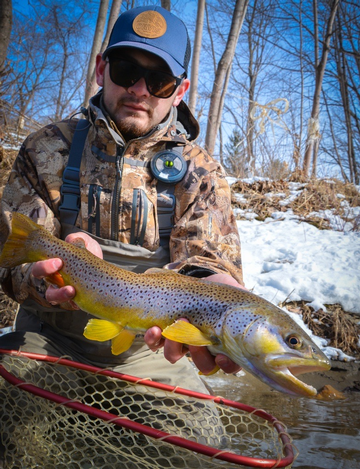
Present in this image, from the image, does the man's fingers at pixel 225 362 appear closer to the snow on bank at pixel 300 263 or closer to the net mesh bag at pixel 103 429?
the net mesh bag at pixel 103 429

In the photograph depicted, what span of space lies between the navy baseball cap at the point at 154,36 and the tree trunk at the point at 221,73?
22.4 feet

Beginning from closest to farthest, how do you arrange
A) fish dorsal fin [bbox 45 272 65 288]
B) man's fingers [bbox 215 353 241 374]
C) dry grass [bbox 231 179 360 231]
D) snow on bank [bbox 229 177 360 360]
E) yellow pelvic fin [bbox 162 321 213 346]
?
yellow pelvic fin [bbox 162 321 213 346], man's fingers [bbox 215 353 241 374], fish dorsal fin [bbox 45 272 65 288], snow on bank [bbox 229 177 360 360], dry grass [bbox 231 179 360 231]

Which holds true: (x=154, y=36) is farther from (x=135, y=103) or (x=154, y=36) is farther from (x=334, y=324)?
(x=334, y=324)

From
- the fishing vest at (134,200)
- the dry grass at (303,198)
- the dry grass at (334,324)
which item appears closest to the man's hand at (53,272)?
the fishing vest at (134,200)

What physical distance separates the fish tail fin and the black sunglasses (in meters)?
1.38

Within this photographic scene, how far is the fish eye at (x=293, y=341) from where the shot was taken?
5.39 ft

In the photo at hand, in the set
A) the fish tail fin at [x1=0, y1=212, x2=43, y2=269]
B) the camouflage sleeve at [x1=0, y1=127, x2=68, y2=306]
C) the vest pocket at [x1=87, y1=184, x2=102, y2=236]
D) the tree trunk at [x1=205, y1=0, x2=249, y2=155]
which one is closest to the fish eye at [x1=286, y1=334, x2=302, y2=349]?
the fish tail fin at [x1=0, y1=212, x2=43, y2=269]

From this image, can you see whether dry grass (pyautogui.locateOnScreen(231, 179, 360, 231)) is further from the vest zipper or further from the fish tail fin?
the fish tail fin

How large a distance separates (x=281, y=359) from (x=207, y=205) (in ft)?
5.66

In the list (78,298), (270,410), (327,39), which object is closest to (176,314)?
(78,298)

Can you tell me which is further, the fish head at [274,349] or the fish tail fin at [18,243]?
the fish tail fin at [18,243]

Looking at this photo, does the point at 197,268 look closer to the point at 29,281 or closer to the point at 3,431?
the point at 29,281

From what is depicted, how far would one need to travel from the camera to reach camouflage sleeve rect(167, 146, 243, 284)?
2869 millimetres

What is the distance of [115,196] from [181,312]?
4.30 feet
